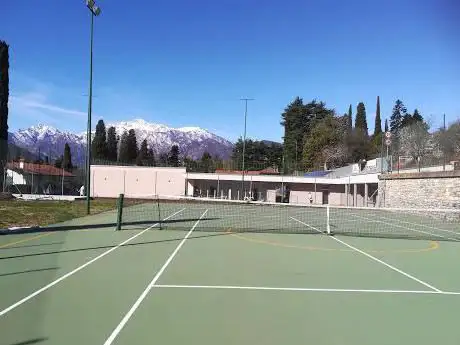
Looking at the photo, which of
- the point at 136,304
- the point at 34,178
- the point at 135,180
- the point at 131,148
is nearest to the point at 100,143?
the point at 131,148

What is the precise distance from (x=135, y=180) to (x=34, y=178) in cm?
1766

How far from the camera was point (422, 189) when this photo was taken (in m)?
31.4

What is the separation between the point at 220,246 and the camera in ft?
49.8

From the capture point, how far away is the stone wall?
89.1ft

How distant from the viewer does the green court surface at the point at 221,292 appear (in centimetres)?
619

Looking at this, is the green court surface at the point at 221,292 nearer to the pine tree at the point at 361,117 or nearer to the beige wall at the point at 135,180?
the beige wall at the point at 135,180

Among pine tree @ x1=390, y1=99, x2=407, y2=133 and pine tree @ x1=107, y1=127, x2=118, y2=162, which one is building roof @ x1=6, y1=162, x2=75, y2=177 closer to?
pine tree @ x1=107, y1=127, x2=118, y2=162

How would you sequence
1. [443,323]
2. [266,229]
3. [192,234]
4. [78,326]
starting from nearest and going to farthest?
1. [78,326]
2. [443,323]
3. [192,234]
4. [266,229]

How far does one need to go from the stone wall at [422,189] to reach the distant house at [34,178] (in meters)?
40.2

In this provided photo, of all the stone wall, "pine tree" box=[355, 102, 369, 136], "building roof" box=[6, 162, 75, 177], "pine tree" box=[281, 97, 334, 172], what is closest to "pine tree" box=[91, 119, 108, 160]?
"building roof" box=[6, 162, 75, 177]

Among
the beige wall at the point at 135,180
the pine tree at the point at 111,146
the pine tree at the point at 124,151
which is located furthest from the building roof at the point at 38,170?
the pine tree at the point at 124,151

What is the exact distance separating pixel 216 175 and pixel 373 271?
52.8 metres

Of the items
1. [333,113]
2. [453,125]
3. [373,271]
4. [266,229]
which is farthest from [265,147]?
[373,271]

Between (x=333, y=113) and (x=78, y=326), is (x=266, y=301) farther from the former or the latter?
(x=333, y=113)
